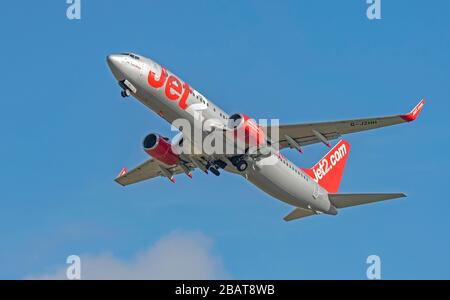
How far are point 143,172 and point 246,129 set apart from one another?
13378 mm

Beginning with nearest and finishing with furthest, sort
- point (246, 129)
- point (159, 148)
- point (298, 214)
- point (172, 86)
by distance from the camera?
point (172, 86)
point (246, 129)
point (159, 148)
point (298, 214)

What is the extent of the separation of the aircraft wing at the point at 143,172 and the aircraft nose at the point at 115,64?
506 inches

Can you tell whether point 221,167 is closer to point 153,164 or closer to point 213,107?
point 213,107

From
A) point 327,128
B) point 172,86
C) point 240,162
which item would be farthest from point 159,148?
point 327,128

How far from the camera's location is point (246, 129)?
53312mm

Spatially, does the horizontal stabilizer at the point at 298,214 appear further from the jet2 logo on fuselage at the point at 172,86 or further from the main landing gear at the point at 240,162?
the jet2 logo on fuselage at the point at 172,86

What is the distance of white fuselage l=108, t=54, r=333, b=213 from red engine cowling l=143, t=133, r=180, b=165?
403cm

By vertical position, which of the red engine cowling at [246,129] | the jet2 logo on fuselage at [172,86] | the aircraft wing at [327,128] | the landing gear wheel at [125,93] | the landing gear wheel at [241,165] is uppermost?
the jet2 logo on fuselage at [172,86]

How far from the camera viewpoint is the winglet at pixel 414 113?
52.2m

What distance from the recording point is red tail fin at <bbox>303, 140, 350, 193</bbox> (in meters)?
63.1

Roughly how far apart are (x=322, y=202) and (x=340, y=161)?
7.25 metres

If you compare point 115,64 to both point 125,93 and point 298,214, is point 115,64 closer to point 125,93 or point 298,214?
point 125,93

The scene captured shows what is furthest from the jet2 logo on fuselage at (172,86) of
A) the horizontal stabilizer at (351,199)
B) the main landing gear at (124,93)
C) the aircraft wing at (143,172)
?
the horizontal stabilizer at (351,199)

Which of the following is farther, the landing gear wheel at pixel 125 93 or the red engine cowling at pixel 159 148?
the red engine cowling at pixel 159 148
